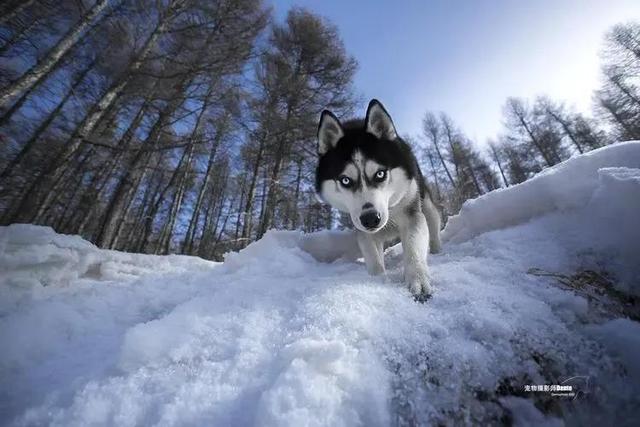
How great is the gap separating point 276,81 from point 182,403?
37.1 feet

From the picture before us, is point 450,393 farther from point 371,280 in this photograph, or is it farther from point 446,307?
point 371,280

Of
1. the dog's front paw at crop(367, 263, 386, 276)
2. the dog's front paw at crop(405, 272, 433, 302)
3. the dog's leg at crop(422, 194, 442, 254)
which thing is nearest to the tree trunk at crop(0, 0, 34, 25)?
the dog's front paw at crop(367, 263, 386, 276)

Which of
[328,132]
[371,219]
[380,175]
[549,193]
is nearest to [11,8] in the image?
[328,132]

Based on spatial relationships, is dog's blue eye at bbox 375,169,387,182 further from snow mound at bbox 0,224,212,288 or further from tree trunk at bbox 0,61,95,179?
tree trunk at bbox 0,61,95,179

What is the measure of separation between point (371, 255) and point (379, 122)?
1.50m

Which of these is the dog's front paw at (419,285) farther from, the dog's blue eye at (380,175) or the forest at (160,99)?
the forest at (160,99)

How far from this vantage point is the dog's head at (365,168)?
2431 mm

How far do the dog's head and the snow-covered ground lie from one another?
25.4 inches

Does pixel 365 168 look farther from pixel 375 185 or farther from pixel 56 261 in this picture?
pixel 56 261

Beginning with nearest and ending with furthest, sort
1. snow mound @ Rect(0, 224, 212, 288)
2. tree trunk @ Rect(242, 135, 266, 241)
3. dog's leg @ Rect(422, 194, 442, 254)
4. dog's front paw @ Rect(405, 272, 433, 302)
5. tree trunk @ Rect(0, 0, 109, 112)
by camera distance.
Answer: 1. dog's front paw @ Rect(405, 272, 433, 302)
2. snow mound @ Rect(0, 224, 212, 288)
3. dog's leg @ Rect(422, 194, 442, 254)
4. tree trunk @ Rect(0, 0, 109, 112)
5. tree trunk @ Rect(242, 135, 266, 241)

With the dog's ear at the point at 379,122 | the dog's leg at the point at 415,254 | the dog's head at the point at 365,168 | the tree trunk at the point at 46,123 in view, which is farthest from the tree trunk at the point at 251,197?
the dog's leg at the point at 415,254

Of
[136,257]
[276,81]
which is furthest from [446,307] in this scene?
[276,81]

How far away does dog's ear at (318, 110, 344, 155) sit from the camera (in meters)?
3.09

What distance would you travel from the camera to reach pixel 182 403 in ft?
3.65
